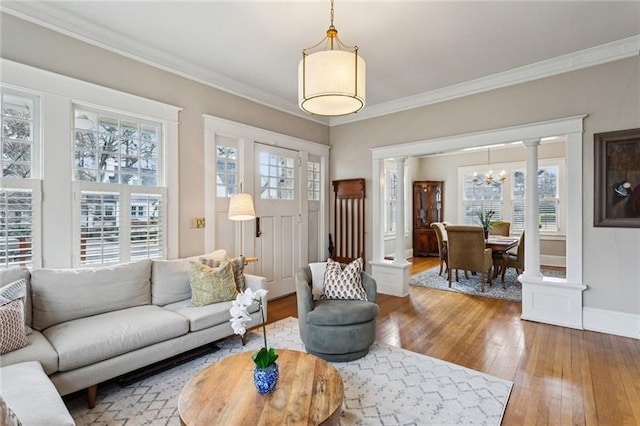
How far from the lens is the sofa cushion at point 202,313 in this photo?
263 centimetres

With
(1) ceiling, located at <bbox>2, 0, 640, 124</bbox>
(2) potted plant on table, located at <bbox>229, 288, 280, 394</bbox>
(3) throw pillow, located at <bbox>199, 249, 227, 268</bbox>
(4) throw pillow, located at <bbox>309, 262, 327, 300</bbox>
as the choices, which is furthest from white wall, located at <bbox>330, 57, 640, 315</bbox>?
(2) potted plant on table, located at <bbox>229, 288, 280, 394</bbox>

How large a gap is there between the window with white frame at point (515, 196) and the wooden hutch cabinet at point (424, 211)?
671mm

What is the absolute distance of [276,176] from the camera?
4.60 meters

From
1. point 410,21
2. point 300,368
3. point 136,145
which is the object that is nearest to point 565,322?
point 300,368

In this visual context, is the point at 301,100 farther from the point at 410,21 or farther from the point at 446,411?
the point at 446,411

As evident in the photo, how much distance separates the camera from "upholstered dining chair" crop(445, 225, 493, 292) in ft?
15.9

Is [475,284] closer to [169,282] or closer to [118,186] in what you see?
[169,282]

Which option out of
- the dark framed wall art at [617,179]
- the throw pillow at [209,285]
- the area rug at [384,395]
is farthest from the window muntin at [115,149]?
the dark framed wall art at [617,179]

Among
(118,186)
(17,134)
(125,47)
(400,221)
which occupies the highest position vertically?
(125,47)

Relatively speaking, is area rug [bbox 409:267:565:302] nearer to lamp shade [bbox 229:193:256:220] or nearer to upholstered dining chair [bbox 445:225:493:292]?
upholstered dining chair [bbox 445:225:493:292]

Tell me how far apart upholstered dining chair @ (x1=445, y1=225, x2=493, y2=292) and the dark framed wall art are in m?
1.63

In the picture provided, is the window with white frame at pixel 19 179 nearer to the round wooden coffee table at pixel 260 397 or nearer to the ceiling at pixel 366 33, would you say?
the ceiling at pixel 366 33

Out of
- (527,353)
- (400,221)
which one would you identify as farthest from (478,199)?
(527,353)

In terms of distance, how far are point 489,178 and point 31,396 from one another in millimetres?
7931
